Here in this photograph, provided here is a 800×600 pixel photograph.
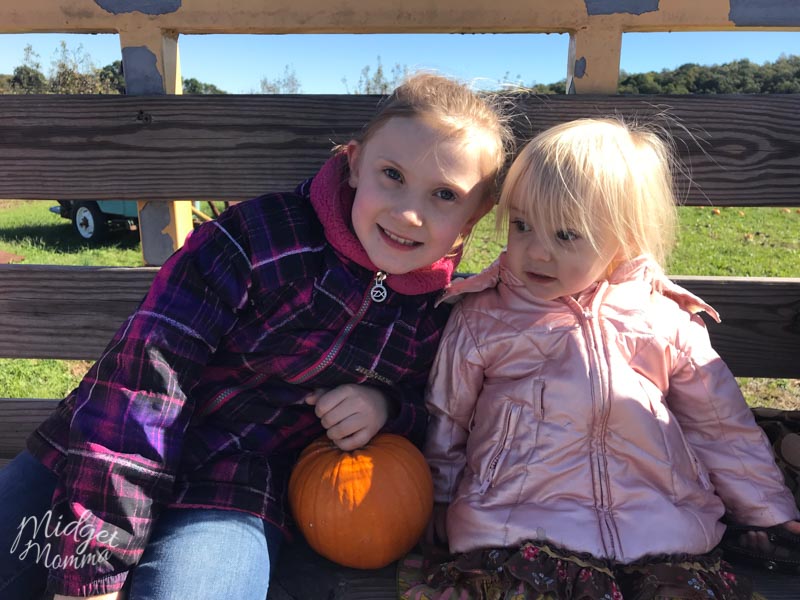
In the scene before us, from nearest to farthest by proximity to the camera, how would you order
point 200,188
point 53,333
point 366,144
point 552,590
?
point 552,590 < point 366,144 < point 200,188 < point 53,333

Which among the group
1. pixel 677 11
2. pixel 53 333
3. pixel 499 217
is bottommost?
pixel 53 333

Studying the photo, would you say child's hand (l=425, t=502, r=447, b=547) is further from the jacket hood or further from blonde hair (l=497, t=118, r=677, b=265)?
blonde hair (l=497, t=118, r=677, b=265)

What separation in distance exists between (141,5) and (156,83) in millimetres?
242

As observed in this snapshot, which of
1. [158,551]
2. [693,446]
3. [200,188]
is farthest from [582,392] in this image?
[200,188]

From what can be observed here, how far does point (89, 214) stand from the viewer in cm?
1041

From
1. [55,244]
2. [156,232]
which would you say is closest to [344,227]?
[156,232]

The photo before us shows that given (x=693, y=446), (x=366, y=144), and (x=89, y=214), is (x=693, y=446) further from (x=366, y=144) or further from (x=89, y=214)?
(x=89, y=214)

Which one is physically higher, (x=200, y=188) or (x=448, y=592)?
(x=200, y=188)

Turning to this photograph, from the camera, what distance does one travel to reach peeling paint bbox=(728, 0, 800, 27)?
6.70 feet

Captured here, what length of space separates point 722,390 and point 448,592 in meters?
0.98

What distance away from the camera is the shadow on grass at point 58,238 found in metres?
9.88

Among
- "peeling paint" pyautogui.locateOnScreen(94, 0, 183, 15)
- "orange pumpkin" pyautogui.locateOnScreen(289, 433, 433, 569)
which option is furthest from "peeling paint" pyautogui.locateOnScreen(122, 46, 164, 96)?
"orange pumpkin" pyautogui.locateOnScreen(289, 433, 433, 569)

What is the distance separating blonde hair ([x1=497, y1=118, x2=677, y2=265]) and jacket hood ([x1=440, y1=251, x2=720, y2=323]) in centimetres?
8

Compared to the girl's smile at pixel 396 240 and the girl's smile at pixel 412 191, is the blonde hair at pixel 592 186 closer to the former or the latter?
the girl's smile at pixel 412 191
